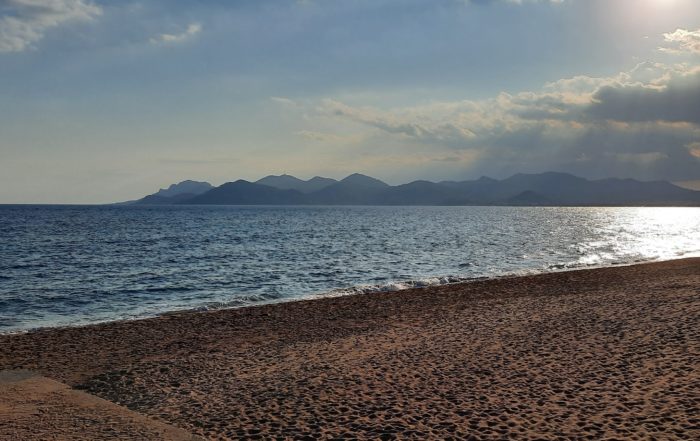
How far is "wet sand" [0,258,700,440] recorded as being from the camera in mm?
10180

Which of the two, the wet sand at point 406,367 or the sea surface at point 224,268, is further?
the sea surface at point 224,268

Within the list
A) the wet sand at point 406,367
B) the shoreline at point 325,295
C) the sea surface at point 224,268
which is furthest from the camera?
the sea surface at point 224,268

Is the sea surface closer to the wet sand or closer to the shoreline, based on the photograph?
the shoreline

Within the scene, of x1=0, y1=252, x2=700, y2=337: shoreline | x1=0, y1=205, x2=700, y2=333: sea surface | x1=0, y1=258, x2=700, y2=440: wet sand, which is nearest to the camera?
x1=0, y1=258, x2=700, y2=440: wet sand

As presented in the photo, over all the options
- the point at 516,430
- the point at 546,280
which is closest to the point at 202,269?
the point at 546,280

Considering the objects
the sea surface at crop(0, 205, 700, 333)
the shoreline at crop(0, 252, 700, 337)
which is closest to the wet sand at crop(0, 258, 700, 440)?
the shoreline at crop(0, 252, 700, 337)

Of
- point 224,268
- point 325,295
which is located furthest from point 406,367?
point 224,268

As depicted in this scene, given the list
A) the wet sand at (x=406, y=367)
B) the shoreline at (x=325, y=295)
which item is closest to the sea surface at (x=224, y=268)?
the shoreline at (x=325, y=295)

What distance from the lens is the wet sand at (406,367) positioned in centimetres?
1018

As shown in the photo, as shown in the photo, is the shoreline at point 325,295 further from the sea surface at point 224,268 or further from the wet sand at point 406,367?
the wet sand at point 406,367

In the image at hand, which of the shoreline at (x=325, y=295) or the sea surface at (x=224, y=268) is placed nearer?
the shoreline at (x=325, y=295)

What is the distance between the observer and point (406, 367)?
14.2 m

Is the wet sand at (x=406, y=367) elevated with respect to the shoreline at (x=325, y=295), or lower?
elevated

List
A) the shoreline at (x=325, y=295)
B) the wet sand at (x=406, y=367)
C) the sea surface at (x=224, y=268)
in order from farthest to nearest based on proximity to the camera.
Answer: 1. the sea surface at (x=224, y=268)
2. the shoreline at (x=325, y=295)
3. the wet sand at (x=406, y=367)
